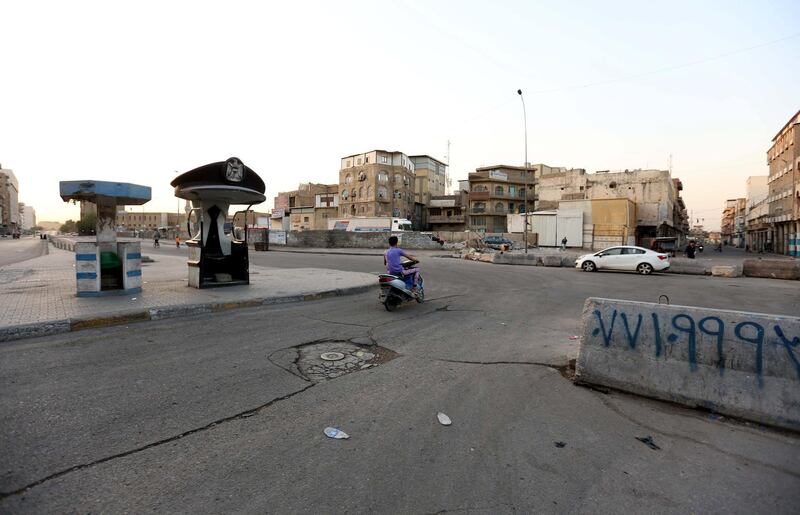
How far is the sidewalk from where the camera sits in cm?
685

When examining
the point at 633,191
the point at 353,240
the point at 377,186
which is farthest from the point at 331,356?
the point at 377,186

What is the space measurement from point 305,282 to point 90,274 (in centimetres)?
553

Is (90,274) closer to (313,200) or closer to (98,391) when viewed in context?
(98,391)

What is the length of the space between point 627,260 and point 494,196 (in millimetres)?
59593

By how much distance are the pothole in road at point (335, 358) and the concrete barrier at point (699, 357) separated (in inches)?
100

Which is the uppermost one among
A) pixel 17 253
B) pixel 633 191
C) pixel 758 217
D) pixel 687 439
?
pixel 633 191

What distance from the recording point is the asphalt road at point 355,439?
256cm

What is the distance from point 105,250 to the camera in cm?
1013

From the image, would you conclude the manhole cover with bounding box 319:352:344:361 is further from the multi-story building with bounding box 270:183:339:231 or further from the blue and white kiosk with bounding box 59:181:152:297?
the multi-story building with bounding box 270:183:339:231

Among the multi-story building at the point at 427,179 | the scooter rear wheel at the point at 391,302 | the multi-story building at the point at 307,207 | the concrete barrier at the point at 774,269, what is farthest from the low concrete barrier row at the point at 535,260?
the multi-story building at the point at 427,179

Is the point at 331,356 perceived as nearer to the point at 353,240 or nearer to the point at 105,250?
the point at 105,250

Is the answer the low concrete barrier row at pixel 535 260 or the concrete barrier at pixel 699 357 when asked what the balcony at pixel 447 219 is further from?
the concrete barrier at pixel 699 357

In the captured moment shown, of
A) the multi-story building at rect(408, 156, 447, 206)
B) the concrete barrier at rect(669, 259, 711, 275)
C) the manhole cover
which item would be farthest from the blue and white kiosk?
the multi-story building at rect(408, 156, 447, 206)

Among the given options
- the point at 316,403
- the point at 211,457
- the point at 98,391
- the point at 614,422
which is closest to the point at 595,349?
the point at 614,422
